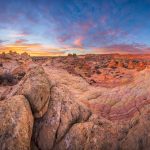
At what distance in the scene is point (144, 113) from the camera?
20531 millimetres

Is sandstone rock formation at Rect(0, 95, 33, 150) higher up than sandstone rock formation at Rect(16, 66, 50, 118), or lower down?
lower down

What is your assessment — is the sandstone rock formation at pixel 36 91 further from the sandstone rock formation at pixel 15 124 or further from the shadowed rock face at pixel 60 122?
the sandstone rock formation at pixel 15 124

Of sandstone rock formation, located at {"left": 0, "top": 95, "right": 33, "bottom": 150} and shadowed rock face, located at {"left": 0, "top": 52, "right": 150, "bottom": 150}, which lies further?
shadowed rock face, located at {"left": 0, "top": 52, "right": 150, "bottom": 150}

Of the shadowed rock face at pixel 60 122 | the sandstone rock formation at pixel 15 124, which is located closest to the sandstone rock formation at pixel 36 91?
the shadowed rock face at pixel 60 122

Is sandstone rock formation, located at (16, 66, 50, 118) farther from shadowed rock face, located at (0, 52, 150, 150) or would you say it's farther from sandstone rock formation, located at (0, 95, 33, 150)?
sandstone rock formation, located at (0, 95, 33, 150)

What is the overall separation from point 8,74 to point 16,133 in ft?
85.7

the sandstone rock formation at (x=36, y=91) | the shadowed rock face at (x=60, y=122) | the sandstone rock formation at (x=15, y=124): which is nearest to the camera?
the sandstone rock formation at (x=15, y=124)

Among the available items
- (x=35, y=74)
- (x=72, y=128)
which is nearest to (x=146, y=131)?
(x=72, y=128)

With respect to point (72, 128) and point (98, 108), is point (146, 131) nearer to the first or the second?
point (72, 128)

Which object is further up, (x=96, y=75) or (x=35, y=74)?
(x=35, y=74)

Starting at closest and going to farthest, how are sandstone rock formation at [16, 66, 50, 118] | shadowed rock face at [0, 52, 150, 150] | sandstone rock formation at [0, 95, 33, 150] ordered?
sandstone rock formation at [0, 95, 33, 150] → shadowed rock face at [0, 52, 150, 150] → sandstone rock formation at [16, 66, 50, 118]

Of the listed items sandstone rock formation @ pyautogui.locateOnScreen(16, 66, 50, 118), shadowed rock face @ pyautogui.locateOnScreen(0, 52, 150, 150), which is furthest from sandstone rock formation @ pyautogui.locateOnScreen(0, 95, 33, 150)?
sandstone rock formation @ pyautogui.locateOnScreen(16, 66, 50, 118)

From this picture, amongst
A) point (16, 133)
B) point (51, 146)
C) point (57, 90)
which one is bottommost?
point (51, 146)

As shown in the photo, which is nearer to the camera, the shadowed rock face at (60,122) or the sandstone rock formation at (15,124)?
the sandstone rock formation at (15,124)
